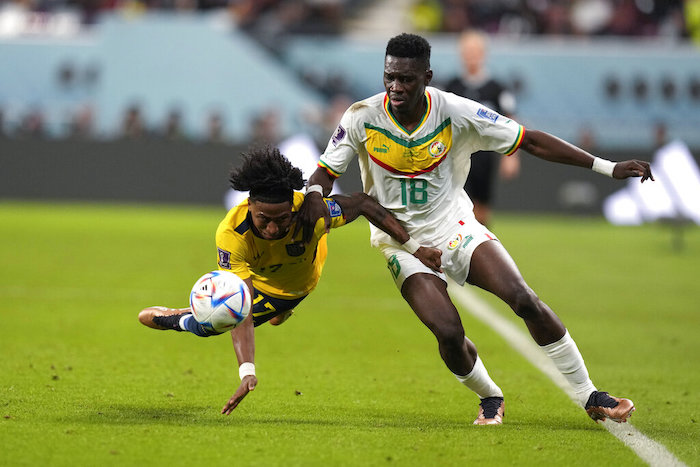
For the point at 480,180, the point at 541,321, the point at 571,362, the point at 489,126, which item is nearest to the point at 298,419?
the point at 541,321

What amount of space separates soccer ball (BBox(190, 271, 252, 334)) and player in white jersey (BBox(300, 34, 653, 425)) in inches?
22.5

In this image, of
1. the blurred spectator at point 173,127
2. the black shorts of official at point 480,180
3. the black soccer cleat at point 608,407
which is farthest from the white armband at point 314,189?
the blurred spectator at point 173,127

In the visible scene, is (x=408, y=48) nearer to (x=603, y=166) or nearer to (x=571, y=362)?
(x=603, y=166)

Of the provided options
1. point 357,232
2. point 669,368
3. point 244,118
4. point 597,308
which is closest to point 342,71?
point 244,118

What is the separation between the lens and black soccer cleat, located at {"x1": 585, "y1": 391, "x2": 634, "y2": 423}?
5895mm

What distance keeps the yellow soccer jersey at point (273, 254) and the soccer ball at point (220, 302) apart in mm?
235

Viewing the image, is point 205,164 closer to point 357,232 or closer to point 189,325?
point 357,232

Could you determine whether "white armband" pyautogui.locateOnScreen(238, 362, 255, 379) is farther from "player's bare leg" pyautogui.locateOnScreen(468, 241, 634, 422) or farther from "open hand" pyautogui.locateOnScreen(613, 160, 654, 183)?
"open hand" pyautogui.locateOnScreen(613, 160, 654, 183)

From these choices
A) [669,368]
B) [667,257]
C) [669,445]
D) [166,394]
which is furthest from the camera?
[667,257]

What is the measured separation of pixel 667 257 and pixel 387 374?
35.0ft

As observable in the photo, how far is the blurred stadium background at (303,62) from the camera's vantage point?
1069 inches

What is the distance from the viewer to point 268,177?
228 inches

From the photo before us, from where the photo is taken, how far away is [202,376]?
7.39 metres

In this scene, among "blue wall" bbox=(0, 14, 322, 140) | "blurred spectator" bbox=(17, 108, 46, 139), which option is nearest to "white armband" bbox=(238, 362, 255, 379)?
"blurred spectator" bbox=(17, 108, 46, 139)
